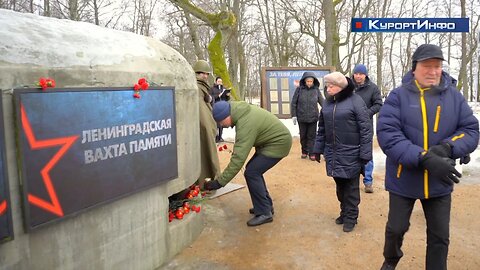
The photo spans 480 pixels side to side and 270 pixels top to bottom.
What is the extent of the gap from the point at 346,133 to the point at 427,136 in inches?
57.0

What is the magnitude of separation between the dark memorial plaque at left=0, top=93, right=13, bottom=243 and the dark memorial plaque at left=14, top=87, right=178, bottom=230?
0.34ft

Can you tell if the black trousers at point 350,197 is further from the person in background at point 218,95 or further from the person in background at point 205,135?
the person in background at point 218,95

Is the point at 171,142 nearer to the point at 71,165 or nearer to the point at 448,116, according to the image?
the point at 71,165

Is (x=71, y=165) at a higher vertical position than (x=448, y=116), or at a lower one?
lower

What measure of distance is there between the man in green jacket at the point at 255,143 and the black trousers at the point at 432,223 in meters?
1.60

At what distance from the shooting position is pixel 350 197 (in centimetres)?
449

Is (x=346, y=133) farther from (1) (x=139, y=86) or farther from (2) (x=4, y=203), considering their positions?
(2) (x=4, y=203)

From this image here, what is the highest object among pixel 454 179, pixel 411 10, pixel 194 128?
pixel 411 10

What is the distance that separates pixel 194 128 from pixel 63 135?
1684mm

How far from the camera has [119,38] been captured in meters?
3.47

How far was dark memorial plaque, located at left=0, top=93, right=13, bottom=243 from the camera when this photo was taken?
240cm

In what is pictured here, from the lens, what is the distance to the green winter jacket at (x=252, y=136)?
4.21 metres

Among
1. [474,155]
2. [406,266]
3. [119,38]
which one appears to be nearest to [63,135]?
[119,38]

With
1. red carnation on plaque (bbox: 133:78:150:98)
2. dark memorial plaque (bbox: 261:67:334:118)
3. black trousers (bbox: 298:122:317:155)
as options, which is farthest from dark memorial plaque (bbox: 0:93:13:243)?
dark memorial plaque (bbox: 261:67:334:118)
